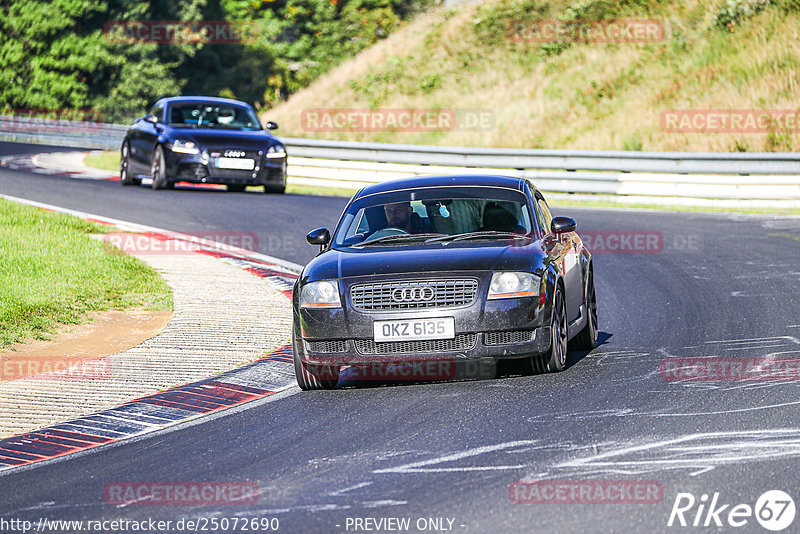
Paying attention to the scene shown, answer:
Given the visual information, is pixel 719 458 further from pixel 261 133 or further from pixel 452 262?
pixel 261 133

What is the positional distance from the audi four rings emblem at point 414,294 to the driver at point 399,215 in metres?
1.18

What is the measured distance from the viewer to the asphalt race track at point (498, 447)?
586 cm

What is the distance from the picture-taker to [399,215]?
10.0 meters

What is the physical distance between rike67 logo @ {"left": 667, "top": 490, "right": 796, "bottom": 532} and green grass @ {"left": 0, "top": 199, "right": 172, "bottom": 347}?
6963mm

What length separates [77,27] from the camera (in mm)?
56719

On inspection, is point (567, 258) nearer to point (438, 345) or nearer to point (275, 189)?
point (438, 345)

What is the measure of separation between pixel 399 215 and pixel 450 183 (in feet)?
1.79

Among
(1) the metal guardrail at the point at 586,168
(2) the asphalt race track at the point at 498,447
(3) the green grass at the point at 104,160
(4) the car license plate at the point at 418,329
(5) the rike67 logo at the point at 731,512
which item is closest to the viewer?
(5) the rike67 logo at the point at 731,512

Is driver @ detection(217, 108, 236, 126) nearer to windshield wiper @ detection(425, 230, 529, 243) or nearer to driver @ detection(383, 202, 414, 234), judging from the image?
driver @ detection(383, 202, 414, 234)

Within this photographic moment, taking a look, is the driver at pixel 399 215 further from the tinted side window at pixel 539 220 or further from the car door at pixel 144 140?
the car door at pixel 144 140

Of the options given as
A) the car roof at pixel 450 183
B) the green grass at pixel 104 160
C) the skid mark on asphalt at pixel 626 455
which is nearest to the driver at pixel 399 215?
the car roof at pixel 450 183

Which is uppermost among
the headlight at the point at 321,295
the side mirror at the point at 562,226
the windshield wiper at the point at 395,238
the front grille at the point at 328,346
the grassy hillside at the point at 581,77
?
the grassy hillside at the point at 581,77

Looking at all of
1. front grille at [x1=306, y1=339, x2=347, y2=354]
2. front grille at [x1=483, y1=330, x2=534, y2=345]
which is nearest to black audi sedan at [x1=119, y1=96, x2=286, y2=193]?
front grille at [x1=306, y1=339, x2=347, y2=354]

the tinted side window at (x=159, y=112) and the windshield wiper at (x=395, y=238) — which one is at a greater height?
the tinted side window at (x=159, y=112)
